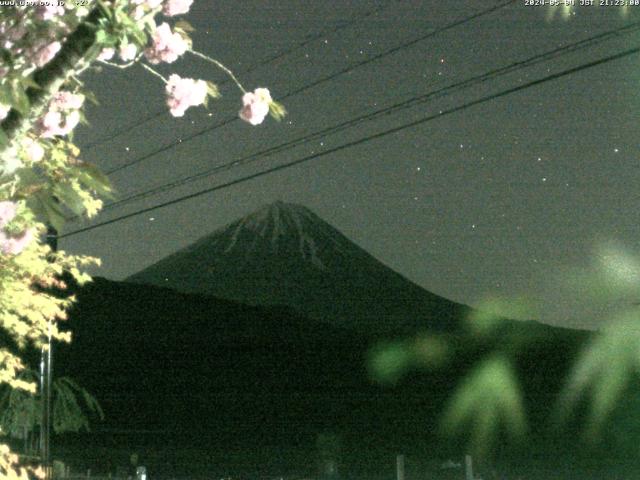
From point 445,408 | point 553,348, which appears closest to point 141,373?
point 445,408

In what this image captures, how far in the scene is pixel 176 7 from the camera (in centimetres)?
415

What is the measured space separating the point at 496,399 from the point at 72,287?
126 feet

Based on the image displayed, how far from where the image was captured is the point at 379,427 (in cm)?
6831

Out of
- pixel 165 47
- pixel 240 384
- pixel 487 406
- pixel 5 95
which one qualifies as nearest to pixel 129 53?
pixel 165 47

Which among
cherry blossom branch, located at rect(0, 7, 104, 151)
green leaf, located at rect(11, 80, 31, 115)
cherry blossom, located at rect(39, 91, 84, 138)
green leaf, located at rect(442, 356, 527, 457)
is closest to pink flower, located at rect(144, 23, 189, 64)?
cherry blossom, located at rect(39, 91, 84, 138)

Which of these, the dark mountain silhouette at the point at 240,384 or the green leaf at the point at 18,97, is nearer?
the green leaf at the point at 18,97

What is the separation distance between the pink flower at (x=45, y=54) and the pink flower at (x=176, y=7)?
58 centimetres

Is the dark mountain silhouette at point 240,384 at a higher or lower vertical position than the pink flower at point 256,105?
higher

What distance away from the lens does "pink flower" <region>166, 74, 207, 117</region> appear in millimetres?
4336

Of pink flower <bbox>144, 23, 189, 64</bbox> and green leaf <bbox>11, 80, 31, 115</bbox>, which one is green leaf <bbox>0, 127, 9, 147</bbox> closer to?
green leaf <bbox>11, 80, 31, 115</bbox>

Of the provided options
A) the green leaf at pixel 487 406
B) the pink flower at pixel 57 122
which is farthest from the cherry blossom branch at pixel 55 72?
the green leaf at pixel 487 406

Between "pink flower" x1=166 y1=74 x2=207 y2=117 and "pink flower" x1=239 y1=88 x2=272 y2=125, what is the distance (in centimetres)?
20

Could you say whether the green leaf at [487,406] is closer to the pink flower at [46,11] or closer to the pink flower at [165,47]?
the pink flower at [165,47]

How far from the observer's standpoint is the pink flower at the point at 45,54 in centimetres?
364
